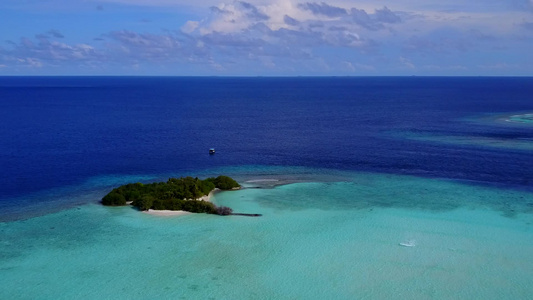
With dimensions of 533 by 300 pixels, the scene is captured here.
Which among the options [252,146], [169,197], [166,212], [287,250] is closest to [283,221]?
[287,250]

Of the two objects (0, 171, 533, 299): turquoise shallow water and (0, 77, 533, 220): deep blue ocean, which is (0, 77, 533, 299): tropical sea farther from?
(0, 77, 533, 220): deep blue ocean

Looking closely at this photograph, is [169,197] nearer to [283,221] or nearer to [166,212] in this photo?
[166,212]

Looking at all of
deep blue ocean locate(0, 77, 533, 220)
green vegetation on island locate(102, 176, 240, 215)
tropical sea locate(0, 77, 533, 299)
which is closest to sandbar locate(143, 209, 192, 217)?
green vegetation on island locate(102, 176, 240, 215)

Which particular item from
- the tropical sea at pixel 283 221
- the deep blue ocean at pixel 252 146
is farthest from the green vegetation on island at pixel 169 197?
the deep blue ocean at pixel 252 146

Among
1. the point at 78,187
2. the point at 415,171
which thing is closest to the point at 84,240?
the point at 78,187

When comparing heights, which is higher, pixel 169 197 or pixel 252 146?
pixel 252 146

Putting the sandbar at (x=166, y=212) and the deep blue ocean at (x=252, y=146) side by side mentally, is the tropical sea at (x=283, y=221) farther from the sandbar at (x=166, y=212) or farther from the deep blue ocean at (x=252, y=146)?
the sandbar at (x=166, y=212)
